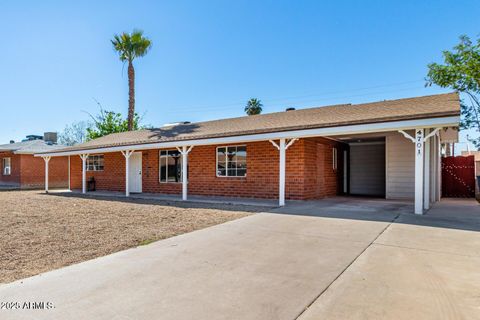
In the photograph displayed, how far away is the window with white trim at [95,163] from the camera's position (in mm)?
18422

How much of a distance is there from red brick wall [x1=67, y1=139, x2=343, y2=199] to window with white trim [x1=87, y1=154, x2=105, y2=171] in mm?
4032

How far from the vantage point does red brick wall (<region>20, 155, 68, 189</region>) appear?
22266mm

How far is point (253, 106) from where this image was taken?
38000 mm

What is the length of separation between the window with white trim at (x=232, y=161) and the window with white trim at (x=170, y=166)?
8.02 ft

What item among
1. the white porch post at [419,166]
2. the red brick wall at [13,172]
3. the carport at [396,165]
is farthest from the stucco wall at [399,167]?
the red brick wall at [13,172]

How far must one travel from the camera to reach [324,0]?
13391 millimetres

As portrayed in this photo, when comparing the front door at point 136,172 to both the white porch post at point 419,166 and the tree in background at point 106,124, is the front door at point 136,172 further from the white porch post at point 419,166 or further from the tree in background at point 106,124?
the tree in background at point 106,124

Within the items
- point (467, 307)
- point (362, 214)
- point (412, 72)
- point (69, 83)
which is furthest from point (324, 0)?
point (69, 83)

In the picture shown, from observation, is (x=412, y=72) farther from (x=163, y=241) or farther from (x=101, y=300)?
(x=101, y=300)

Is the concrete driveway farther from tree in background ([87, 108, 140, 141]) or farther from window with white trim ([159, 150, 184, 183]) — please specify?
tree in background ([87, 108, 140, 141])

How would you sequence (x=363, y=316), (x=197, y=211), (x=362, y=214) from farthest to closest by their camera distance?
(x=197, y=211) → (x=362, y=214) → (x=363, y=316)

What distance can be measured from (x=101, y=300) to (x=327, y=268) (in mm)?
2775

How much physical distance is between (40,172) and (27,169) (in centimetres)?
88

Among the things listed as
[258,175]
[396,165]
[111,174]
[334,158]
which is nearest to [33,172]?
[111,174]
